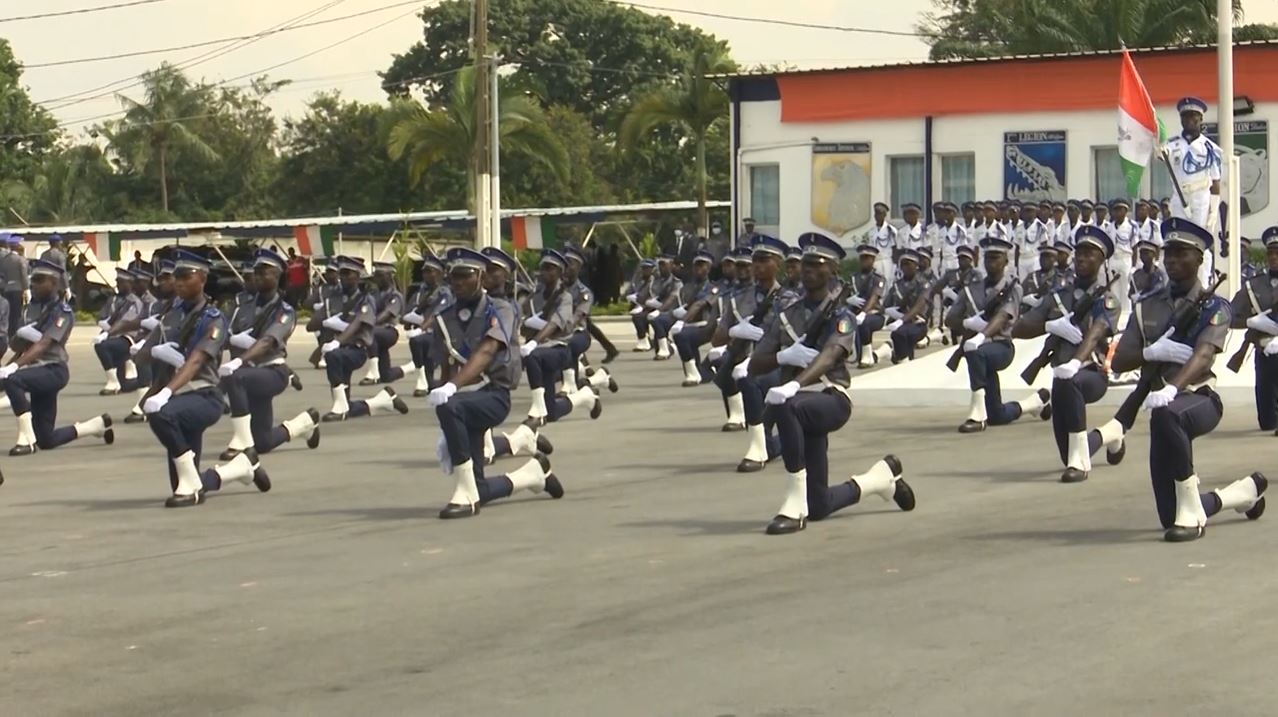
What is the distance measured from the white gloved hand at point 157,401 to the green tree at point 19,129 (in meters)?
62.9

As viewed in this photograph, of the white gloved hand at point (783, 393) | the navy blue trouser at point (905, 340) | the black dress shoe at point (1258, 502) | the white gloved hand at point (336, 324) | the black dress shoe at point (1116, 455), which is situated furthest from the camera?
the navy blue trouser at point (905, 340)

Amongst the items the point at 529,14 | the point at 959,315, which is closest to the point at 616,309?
the point at 959,315

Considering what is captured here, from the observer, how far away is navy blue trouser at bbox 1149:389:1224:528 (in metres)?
12.1

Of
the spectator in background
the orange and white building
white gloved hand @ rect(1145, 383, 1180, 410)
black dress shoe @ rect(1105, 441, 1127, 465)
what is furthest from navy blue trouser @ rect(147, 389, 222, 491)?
the spectator in background

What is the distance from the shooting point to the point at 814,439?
43.4ft

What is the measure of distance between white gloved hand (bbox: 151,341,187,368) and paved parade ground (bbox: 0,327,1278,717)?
109 cm

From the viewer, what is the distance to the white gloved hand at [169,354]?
15.8 metres

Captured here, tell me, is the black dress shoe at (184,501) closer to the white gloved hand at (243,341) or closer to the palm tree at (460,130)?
the white gloved hand at (243,341)

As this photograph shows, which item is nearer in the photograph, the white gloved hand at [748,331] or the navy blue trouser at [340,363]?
the white gloved hand at [748,331]

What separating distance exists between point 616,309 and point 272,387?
89.1ft

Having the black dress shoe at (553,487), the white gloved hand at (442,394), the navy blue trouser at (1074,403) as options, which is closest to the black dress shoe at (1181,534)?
the navy blue trouser at (1074,403)

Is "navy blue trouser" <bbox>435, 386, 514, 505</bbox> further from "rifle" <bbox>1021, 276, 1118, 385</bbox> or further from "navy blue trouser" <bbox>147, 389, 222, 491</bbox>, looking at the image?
"rifle" <bbox>1021, 276, 1118, 385</bbox>

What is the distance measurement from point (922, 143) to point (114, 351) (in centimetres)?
2243

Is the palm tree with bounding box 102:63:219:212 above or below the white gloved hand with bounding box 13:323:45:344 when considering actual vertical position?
above
